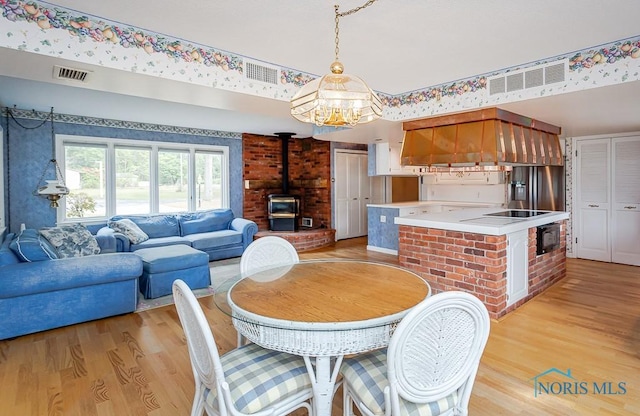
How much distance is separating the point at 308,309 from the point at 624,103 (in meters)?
3.61

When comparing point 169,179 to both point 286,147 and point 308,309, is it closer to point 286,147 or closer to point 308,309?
point 286,147

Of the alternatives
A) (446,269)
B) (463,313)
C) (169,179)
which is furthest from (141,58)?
(169,179)

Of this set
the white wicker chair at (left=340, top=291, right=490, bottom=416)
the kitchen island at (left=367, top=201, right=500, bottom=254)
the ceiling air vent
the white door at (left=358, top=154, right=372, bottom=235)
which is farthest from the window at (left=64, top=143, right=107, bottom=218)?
the white wicker chair at (left=340, top=291, right=490, bottom=416)

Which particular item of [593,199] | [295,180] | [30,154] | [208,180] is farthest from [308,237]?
[593,199]

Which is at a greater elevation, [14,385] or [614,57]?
[614,57]

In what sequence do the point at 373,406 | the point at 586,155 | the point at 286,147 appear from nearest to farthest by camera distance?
the point at 373,406 < the point at 586,155 < the point at 286,147

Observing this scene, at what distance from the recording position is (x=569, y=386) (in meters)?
2.12

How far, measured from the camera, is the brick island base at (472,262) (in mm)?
3088

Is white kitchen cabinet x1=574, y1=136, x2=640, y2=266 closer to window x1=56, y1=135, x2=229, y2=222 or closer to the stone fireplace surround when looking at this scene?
the stone fireplace surround

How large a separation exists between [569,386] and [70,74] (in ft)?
12.5

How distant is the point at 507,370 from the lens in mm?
2309

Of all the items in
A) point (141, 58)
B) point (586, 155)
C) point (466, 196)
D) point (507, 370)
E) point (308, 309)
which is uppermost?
point (141, 58)

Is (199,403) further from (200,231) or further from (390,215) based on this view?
(390,215)

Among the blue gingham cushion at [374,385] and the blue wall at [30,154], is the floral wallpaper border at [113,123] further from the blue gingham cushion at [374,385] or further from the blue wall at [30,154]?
the blue gingham cushion at [374,385]
